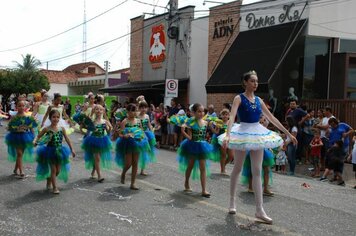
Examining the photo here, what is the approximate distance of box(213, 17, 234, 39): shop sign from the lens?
2103 centimetres

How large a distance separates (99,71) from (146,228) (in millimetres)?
75124

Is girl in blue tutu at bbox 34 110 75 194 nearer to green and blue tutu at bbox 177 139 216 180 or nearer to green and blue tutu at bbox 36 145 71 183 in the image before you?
green and blue tutu at bbox 36 145 71 183

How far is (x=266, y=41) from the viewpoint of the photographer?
712 inches

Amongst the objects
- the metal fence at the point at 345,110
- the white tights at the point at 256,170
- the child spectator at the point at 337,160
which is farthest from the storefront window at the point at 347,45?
the white tights at the point at 256,170

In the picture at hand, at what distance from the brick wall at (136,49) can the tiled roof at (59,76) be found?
138ft

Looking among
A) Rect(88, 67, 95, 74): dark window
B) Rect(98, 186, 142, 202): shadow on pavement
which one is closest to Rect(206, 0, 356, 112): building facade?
Rect(98, 186, 142, 202): shadow on pavement

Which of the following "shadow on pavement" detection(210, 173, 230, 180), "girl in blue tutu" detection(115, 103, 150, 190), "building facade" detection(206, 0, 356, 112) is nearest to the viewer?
"girl in blue tutu" detection(115, 103, 150, 190)

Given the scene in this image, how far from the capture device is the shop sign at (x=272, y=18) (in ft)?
58.3

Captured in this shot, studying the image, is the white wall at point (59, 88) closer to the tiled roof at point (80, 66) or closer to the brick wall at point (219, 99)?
the tiled roof at point (80, 66)

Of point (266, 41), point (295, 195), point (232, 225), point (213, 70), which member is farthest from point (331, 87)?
point (232, 225)

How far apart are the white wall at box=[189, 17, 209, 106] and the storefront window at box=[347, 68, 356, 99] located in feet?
23.8

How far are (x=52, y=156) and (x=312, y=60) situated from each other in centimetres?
1361

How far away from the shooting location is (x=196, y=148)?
27.2ft

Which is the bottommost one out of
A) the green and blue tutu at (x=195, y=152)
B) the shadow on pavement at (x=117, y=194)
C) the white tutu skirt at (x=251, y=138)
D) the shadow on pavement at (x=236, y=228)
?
the shadow on pavement at (x=117, y=194)
